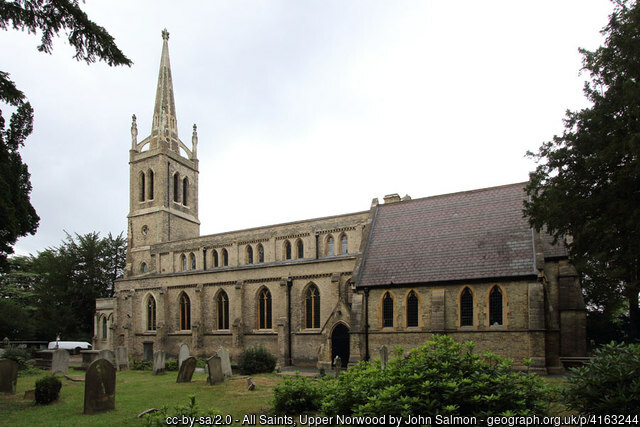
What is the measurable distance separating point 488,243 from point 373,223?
676 centimetres

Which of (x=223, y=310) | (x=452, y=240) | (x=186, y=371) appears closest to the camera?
(x=186, y=371)

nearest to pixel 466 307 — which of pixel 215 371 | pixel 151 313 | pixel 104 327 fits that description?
pixel 215 371

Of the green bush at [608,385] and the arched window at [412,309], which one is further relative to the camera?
the arched window at [412,309]

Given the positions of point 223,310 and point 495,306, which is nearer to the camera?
point 495,306

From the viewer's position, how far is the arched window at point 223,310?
1323 inches

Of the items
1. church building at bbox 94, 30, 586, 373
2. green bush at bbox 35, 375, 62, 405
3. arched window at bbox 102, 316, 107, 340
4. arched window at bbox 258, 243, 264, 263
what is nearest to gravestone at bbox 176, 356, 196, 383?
green bush at bbox 35, 375, 62, 405

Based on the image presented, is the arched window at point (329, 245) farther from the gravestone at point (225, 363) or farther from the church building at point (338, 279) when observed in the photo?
the gravestone at point (225, 363)

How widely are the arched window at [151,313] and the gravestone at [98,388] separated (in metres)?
26.1

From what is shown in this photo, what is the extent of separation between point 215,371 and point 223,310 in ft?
53.4

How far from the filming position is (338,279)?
28172 mm

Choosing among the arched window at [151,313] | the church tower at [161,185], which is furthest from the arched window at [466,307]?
the church tower at [161,185]

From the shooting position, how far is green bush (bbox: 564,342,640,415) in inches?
266

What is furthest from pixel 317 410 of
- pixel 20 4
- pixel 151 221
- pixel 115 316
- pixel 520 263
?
pixel 151 221

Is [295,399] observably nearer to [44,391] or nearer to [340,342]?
[44,391]
